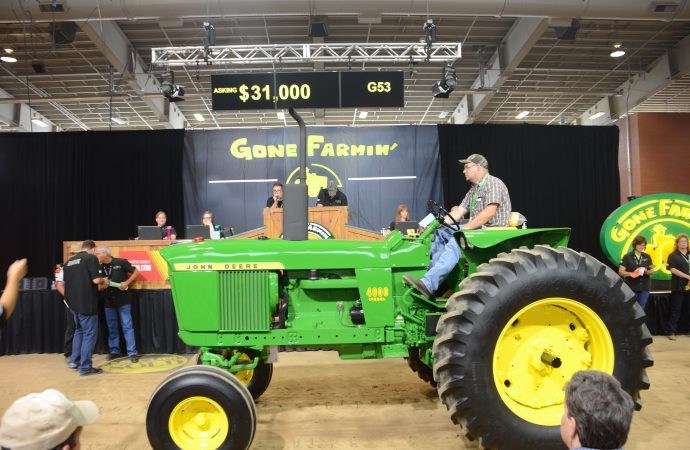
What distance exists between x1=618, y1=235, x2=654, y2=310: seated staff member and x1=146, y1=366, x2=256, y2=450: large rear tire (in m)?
6.46

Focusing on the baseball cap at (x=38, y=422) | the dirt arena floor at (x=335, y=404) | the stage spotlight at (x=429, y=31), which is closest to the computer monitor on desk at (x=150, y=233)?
the dirt arena floor at (x=335, y=404)

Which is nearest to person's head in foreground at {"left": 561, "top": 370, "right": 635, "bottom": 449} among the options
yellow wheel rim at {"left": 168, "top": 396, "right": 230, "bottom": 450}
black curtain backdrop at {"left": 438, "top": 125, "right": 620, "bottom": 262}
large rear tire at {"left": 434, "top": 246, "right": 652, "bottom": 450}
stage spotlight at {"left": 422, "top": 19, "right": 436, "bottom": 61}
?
large rear tire at {"left": 434, "top": 246, "right": 652, "bottom": 450}

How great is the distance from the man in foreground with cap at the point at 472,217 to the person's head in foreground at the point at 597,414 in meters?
1.98

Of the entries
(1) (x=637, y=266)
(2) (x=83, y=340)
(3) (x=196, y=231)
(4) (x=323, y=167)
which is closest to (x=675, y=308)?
(1) (x=637, y=266)

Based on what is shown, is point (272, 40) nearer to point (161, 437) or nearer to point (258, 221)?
point (258, 221)

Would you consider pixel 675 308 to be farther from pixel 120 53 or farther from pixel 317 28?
pixel 120 53

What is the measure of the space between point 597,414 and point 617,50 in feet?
37.6

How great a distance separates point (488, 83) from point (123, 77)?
26.2 ft

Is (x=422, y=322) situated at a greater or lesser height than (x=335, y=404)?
greater

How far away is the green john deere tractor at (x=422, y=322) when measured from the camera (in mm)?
3020

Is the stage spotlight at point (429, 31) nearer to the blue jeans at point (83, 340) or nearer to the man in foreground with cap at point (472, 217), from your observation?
the man in foreground with cap at point (472, 217)

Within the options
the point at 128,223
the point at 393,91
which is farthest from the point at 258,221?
the point at 393,91

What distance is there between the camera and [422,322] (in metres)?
3.60

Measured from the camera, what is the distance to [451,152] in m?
10.4
